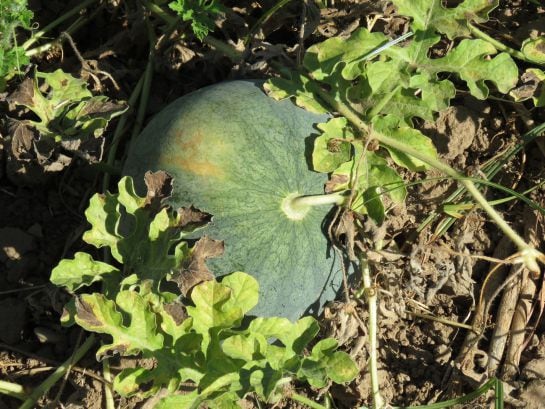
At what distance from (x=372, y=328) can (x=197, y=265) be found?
86 centimetres

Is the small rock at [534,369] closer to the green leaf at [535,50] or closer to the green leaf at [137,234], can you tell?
the green leaf at [535,50]

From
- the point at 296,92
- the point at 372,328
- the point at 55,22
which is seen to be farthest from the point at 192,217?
the point at 55,22

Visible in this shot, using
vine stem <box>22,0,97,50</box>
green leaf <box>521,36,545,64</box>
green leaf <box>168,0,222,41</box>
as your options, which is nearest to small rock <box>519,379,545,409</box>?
green leaf <box>521,36,545,64</box>

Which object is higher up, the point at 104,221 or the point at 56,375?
the point at 104,221

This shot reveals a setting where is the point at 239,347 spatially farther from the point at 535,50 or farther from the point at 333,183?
the point at 535,50

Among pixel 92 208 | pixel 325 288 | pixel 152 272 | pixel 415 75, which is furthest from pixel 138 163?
pixel 415 75

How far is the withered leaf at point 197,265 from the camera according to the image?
2562mm

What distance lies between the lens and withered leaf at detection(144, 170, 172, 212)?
2611 millimetres

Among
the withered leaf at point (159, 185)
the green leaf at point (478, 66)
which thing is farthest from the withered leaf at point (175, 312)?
the green leaf at point (478, 66)

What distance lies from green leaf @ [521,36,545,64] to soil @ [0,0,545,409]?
412 mm

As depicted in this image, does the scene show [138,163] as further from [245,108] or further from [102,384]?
[102,384]

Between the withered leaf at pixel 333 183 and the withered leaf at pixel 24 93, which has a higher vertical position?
the withered leaf at pixel 24 93

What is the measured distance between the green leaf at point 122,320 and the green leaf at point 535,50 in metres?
1.89

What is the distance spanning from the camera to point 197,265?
2.56 m
